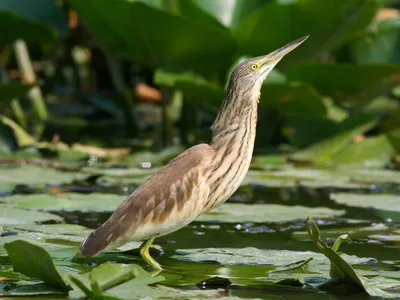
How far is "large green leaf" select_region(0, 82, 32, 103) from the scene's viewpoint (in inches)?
264

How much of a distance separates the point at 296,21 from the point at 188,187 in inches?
137

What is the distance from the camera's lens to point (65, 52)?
9875 millimetres

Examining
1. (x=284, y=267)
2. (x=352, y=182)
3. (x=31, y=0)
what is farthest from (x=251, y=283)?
(x=31, y=0)

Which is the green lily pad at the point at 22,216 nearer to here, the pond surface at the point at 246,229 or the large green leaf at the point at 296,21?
the pond surface at the point at 246,229

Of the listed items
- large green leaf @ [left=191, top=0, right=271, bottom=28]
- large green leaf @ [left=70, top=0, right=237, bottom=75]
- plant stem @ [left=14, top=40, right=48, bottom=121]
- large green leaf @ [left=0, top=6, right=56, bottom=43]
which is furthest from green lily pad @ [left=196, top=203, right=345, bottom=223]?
plant stem @ [left=14, top=40, right=48, bottom=121]

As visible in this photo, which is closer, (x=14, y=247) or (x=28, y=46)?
(x=14, y=247)

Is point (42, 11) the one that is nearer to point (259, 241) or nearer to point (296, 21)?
point (296, 21)

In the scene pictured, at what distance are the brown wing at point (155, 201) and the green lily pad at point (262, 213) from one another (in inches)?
40.5

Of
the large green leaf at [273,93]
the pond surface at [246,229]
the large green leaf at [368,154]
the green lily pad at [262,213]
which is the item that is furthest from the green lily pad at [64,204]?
the large green leaf at [368,154]

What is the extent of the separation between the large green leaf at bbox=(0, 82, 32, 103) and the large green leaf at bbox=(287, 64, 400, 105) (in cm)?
183

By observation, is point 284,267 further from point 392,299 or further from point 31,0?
point 31,0

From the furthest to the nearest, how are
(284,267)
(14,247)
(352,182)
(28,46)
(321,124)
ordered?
(28,46)
(321,124)
(352,182)
(284,267)
(14,247)

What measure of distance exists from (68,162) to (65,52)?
3366mm

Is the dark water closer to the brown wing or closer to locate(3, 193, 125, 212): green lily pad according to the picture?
locate(3, 193, 125, 212): green lily pad
